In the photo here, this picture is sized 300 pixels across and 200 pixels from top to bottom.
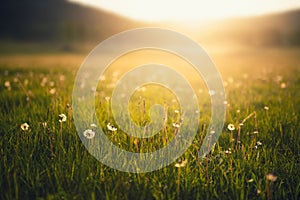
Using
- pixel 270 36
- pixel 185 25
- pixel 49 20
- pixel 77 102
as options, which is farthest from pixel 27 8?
pixel 77 102

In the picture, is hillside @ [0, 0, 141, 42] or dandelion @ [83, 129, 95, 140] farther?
hillside @ [0, 0, 141, 42]

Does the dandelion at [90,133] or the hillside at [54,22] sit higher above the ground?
the hillside at [54,22]

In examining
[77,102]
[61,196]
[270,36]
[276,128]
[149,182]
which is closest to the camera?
[61,196]

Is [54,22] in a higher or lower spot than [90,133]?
higher

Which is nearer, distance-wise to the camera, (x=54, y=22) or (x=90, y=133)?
(x=90, y=133)

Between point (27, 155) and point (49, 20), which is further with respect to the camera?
point (49, 20)

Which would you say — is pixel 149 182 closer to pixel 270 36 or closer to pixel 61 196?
pixel 61 196

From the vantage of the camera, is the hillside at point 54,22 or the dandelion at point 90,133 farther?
the hillside at point 54,22

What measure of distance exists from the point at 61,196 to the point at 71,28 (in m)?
96.8

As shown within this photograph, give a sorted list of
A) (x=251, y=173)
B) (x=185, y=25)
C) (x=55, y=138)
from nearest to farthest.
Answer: (x=251, y=173) → (x=55, y=138) → (x=185, y=25)

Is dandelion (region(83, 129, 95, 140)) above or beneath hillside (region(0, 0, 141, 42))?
beneath

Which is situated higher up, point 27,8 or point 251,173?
point 27,8

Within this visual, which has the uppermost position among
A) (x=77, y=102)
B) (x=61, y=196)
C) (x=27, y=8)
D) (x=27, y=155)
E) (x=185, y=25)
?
(x=27, y=8)

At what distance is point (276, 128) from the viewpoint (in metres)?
3.56
